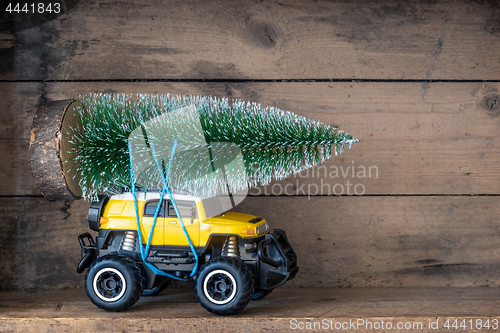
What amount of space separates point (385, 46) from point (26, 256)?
921 millimetres

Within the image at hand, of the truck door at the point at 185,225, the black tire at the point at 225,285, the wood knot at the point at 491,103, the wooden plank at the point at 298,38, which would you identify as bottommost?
the black tire at the point at 225,285

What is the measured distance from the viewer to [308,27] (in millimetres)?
989

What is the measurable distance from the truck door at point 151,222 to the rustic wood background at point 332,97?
26cm

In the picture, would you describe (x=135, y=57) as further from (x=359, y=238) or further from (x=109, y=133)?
(x=359, y=238)

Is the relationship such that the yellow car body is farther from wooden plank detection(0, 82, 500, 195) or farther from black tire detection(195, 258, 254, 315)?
wooden plank detection(0, 82, 500, 195)

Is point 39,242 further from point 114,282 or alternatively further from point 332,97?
point 332,97

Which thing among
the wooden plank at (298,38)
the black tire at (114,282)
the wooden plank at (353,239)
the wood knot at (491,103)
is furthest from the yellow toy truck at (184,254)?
the wood knot at (491,103)

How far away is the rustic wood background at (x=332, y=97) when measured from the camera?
0.97 metres

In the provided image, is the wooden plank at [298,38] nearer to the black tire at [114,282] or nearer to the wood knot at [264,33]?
the wood knot at [264,33]

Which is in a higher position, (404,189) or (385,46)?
(385,46)

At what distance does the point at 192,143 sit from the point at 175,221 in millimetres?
138

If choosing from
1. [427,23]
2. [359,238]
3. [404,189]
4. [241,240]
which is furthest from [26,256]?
[427,23]

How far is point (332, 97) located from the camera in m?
0.99

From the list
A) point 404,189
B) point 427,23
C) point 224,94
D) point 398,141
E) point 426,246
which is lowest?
point 426,246
